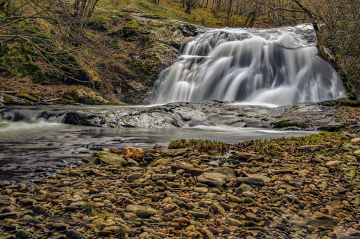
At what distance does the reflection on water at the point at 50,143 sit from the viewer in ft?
16.3

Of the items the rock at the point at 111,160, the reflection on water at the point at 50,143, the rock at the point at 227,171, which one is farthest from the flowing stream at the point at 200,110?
the rock at the point at 227,171

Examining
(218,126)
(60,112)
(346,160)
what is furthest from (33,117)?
(346,160)

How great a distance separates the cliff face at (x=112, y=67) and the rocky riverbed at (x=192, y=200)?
6774 millimetres

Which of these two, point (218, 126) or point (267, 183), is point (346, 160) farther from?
point (218, 126)

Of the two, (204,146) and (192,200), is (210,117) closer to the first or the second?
(204,146)

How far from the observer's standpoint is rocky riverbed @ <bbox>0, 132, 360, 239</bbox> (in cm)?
279

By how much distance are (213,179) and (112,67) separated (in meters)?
16.1

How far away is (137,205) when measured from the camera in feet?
10.8

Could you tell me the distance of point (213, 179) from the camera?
160 inches

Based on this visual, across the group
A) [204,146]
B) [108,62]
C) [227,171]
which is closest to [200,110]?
[108,62]

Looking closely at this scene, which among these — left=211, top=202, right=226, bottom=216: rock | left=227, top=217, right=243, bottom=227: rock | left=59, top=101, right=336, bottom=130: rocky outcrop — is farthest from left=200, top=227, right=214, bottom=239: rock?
left=59, top=101, right=336, bottom=130: rocky outcrop

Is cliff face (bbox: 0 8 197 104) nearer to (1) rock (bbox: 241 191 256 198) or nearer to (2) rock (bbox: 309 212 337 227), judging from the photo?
(1) rock (bbox: 241 191 256 198)

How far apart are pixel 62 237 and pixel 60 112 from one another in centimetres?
1043

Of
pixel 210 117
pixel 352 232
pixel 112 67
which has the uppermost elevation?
pixel 112 67
